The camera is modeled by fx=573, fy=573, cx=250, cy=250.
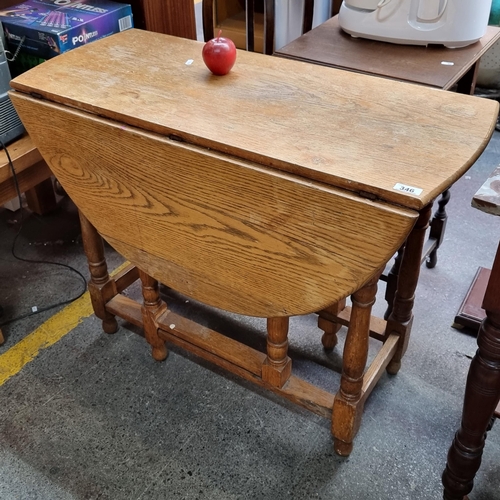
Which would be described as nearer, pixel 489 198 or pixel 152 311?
pixel 489 198

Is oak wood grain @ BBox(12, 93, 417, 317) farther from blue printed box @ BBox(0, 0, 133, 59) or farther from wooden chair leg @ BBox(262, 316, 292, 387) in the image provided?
blue printed box @ BBox(0, 0, 133, 59)

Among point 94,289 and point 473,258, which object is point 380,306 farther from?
point 94,289

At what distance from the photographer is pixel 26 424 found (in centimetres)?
A: 162

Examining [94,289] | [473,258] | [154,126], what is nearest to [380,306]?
[473,258]

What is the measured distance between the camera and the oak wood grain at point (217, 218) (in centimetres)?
105

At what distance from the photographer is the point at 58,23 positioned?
177 cm

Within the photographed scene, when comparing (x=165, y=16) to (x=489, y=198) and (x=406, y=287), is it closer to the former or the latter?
(x=406, y=287)

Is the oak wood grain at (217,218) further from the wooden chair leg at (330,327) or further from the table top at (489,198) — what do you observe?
the wooden chair leg at (330,327)

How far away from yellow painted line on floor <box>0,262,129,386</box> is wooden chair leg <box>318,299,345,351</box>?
2.65 feet

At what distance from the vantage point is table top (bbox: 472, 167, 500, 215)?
93 cm

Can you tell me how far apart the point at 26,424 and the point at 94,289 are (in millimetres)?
430

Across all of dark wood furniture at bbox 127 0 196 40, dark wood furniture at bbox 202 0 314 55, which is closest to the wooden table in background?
dark wood furniture at bbox 127 0 196 40

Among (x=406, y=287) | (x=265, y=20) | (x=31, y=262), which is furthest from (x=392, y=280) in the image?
(x=31, y=262)

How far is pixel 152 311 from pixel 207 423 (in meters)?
0.35
